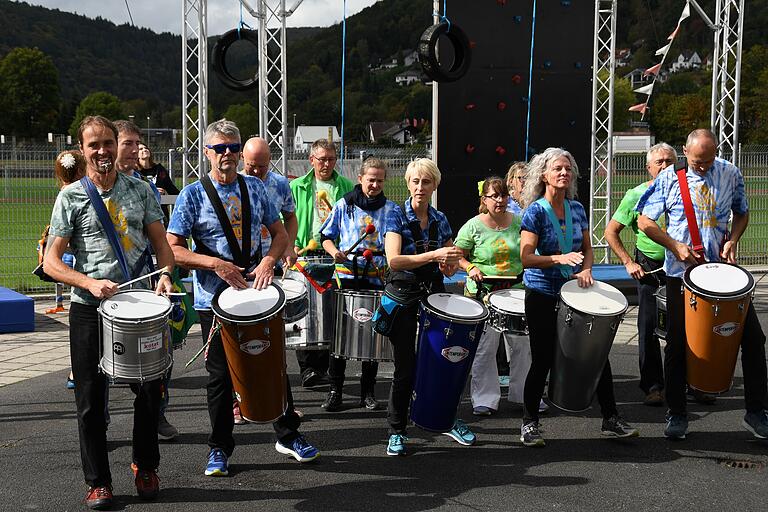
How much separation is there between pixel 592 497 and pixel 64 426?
3.57 metres

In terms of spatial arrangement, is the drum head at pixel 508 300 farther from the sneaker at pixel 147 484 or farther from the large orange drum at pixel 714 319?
the sneaker at pixel 147 484

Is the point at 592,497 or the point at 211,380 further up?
the point at 211,380

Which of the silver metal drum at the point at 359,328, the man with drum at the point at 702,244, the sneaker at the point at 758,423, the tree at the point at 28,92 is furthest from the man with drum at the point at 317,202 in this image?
the tree at the point at 28,92

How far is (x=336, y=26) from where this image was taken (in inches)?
5089

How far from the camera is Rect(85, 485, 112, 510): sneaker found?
4910 mm

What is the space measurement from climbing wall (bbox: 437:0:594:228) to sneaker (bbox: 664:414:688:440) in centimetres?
529

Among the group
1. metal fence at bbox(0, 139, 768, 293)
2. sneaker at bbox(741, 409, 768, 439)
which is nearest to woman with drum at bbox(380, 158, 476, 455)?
sneaker at bbox(741, 409, 768, 439)

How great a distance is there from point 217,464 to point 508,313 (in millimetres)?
2222

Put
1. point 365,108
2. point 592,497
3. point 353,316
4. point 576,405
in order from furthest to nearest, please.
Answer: point 365,108 → point 353,316 → point 576,405 → point 592,497

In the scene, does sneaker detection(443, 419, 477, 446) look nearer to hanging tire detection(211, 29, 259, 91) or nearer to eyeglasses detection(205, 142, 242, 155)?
eyeglasses detection(205, 142, 242, 155)

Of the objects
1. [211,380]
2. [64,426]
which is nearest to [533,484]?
[211,380]

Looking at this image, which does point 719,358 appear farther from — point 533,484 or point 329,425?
point 329,425

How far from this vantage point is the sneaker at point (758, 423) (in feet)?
20.1

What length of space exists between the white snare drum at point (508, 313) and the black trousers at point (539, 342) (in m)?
0.47
